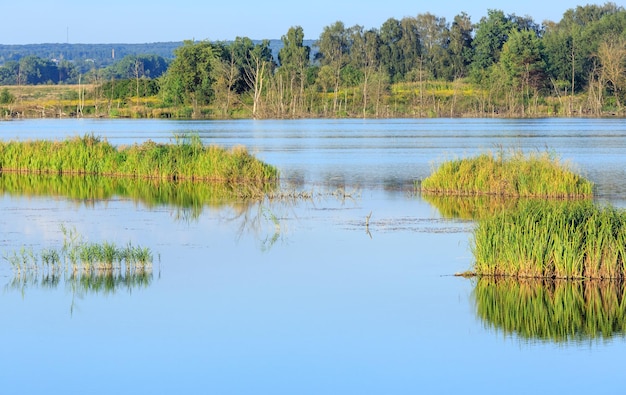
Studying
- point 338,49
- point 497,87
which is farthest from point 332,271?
point 338,49

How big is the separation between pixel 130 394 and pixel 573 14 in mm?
104113

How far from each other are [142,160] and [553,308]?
18799 millimetres

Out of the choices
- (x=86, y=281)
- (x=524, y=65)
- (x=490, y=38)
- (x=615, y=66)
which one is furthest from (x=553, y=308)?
(x=490, y=38)

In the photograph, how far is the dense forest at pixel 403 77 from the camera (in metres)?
78.8

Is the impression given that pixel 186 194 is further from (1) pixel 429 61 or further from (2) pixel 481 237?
(1) pixel 429 61

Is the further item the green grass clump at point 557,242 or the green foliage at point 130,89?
the green foliage at point 130,89

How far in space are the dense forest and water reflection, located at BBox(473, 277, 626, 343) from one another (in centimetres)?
6342

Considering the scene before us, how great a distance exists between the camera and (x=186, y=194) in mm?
26078

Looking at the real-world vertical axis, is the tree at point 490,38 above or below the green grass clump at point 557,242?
above

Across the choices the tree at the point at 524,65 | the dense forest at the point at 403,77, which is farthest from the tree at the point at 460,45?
the tree at the point at 524,65

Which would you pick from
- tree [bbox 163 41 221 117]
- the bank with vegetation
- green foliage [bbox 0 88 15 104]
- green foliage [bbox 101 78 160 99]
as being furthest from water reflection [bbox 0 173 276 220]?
green foliage [bbox 0 88 15 104]

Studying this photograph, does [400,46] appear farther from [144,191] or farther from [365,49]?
[144,191]

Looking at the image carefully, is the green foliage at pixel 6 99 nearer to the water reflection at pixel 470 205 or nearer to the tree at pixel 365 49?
the tree at pixel 365 49

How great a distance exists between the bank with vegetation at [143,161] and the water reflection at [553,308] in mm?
13617
